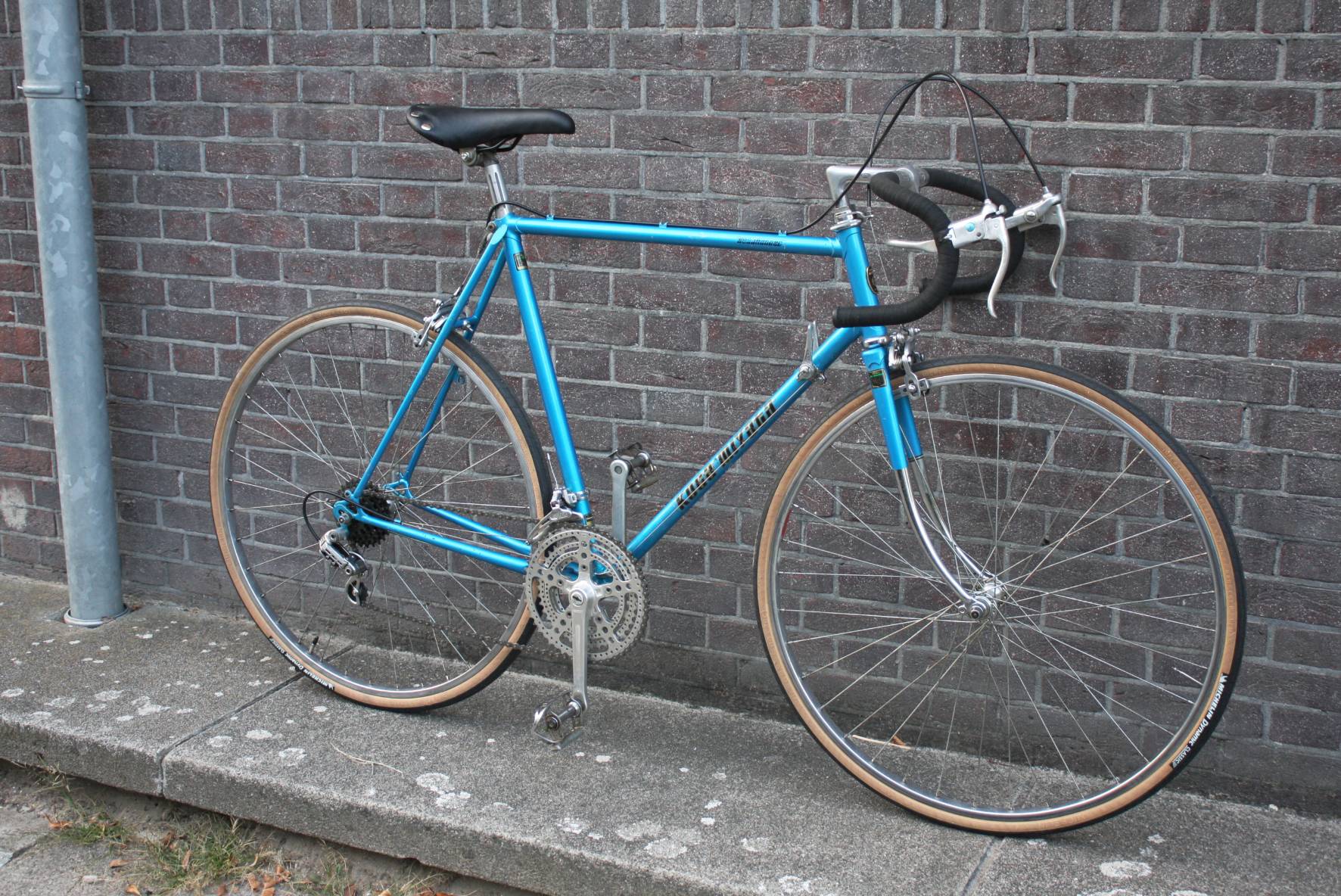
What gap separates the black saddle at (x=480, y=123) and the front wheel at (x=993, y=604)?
933 millimetres

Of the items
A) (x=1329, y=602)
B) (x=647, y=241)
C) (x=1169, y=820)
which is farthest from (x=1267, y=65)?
(x=1169, y=820)

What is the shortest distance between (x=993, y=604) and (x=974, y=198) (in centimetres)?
86

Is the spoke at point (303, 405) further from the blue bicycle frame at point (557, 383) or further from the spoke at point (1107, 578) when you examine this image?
the spoke at point (1107, 578)

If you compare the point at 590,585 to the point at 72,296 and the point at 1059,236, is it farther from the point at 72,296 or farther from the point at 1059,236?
the point at 72,296

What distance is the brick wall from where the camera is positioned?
9.20 ft

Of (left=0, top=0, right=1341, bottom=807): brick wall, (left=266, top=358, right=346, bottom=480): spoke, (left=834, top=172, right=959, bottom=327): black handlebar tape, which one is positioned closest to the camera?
(left=834, top=172, right=959, bottom=327): black handlebar tape

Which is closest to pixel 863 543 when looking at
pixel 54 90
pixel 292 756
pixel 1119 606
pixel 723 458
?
pixel 723 458

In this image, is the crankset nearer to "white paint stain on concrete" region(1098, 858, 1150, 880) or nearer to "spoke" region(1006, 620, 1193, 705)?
"spoke" region(1006, 620, 1193, 705)

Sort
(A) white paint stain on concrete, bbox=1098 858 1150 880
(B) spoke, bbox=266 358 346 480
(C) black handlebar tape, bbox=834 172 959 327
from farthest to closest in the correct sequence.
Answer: (B) spoke, bbox=266 358 346 480
(A) white paint stain on concrete, bbox=1098 858 1150 880
(C) black handlebar tape, bbox=834 172 959 327

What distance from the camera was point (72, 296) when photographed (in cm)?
379

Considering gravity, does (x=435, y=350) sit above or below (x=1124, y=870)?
above

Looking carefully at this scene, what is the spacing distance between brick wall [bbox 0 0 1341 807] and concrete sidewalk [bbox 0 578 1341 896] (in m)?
0.26

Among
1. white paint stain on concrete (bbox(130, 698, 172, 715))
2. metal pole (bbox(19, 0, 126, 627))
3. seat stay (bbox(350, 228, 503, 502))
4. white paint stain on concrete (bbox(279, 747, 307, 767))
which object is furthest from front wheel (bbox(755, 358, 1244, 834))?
metal pole (bbox(19, 0, 126, 627))

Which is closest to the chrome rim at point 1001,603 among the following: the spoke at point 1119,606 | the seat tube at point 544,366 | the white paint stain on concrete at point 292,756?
the spoke at point 1119,606
